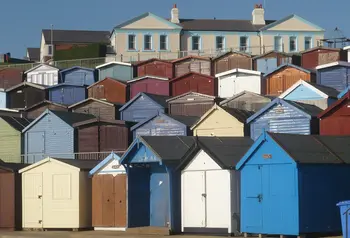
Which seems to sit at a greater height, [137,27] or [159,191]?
[137,27]

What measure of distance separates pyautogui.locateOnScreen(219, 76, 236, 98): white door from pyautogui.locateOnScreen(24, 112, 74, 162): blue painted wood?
39.6ft

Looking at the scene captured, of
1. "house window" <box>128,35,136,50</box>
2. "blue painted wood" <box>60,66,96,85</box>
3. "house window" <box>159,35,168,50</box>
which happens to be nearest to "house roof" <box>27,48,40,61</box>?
"house window" <box>128,35,136,50</box>

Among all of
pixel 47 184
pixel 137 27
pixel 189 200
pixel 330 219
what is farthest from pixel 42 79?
pixel 330 219

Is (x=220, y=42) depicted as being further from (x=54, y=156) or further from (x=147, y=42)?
(x=54, y=156)

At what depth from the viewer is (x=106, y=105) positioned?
44188 millimetres

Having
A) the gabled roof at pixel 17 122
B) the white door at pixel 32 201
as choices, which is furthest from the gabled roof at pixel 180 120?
the white door at pixel 32 201

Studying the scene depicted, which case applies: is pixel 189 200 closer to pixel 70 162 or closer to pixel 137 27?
pixel 70 162

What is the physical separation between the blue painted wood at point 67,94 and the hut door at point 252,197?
29.9m

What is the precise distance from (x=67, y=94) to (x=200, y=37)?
84.6 ft

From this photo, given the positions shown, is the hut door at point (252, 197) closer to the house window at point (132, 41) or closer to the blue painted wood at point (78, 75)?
the blue painted wood at point (78, 75)

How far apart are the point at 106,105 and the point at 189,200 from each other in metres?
18.9

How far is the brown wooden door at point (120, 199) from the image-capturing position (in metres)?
28.8

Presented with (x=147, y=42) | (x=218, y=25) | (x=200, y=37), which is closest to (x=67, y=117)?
(x=147, y=42)

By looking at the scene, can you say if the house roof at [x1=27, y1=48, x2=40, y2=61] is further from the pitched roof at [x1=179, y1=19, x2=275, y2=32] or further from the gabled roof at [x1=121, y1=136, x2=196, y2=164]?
the gabled roof at [x1=121, y1=136, x2=196, y2=164]
